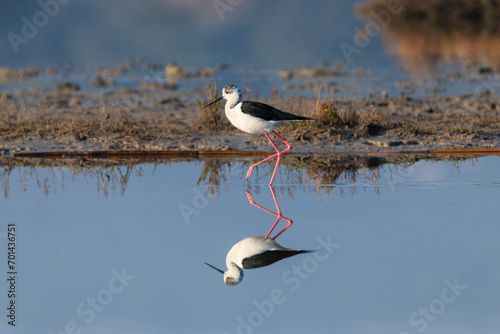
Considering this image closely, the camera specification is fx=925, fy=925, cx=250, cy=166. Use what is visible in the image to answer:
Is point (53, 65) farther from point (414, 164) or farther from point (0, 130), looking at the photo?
point (414, 164)

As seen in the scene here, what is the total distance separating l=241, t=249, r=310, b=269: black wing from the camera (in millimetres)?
5973

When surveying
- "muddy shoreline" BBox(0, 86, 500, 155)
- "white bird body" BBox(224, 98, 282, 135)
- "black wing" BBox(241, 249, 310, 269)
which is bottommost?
"black wing" BBox(241, 249, 310, 269)

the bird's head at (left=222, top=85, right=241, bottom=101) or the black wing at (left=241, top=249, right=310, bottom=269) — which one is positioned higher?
the bird's head at (left=222, top=85, right=241, bottom=101)

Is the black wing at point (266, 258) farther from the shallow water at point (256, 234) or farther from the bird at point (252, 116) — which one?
the bird at point (252, 116)

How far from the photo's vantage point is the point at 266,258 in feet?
20.0

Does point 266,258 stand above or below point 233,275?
above

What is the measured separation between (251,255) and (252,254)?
0.08 ft

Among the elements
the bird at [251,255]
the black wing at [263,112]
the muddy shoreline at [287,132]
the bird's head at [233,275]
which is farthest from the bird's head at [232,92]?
the bird's head at [233,275]

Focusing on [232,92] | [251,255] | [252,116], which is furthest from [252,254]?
[232,92]

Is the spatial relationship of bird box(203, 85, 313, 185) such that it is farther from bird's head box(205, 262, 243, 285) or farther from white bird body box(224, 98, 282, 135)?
bird's head box(205, 262, 243, 285)

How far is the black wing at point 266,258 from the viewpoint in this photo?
5.97 meters

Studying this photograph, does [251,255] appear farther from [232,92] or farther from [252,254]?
[232,92]

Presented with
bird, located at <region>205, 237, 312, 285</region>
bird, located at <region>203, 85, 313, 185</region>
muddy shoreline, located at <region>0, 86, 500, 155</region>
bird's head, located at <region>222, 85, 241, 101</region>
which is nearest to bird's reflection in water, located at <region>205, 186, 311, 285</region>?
bird, located at <region>205, 237, 312, 285</region>

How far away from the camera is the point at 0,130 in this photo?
12875 mm
